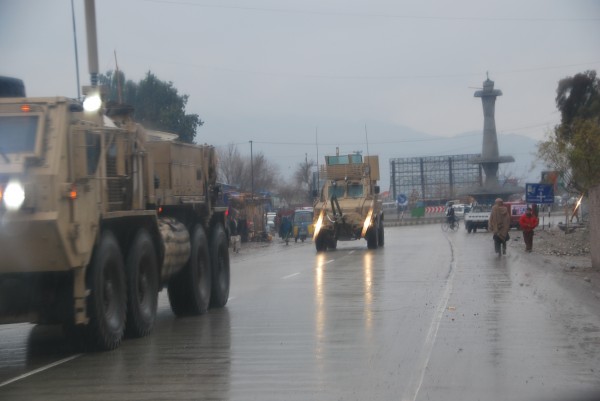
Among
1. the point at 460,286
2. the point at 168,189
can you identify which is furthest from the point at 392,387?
the point at 460,286

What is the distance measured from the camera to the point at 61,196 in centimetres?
980

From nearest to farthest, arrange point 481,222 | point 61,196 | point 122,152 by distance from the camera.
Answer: point 61,196
point 122,152
point 481,222

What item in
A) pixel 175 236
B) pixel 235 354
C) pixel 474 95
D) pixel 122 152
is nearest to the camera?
pixel 235 354

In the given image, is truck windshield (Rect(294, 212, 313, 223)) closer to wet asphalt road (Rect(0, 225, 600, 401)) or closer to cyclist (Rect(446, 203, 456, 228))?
cyclist (Rect(446, 203, 456, 228))

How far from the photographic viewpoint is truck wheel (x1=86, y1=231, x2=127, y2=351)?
10.6 meters

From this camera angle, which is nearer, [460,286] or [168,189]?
[168,189]

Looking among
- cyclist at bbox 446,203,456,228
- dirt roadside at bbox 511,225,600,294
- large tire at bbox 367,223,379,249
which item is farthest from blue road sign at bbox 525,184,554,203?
cyclist at bbox 446,203,456,228

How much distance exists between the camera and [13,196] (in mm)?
9578

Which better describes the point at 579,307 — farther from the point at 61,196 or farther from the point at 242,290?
the point at 61,196

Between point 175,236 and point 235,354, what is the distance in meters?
3.28

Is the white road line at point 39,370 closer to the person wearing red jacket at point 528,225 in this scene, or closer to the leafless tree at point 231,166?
the person wearing red jacket at point 528,225

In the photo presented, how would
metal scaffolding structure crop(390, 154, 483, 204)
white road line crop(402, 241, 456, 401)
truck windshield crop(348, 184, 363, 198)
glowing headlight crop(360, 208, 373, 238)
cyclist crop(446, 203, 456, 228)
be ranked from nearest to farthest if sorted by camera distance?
white road line crop(402, 241, 456, 401)
glowing headlight crop(360, 208, 373, 238)
truck windshield crop(348, 184, 363, 198)
cyclist crop(446, 203, 456, 228)
metal scaffolding structure crop(390, 154, 483, 204)

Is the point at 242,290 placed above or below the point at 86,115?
below

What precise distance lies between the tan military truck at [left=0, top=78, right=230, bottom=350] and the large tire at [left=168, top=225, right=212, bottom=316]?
0.27 meters
